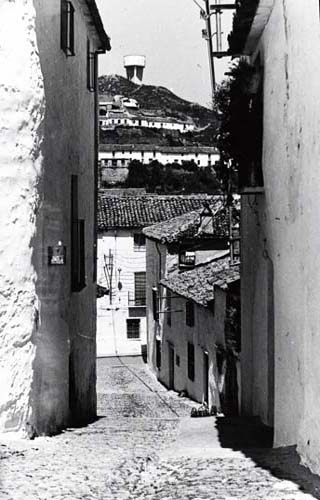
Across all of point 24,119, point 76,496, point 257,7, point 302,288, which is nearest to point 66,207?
point 24,119

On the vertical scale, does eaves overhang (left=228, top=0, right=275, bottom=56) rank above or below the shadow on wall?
above

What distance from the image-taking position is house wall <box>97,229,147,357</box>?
38.6 meters

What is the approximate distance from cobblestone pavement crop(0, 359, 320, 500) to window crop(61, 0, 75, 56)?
542 cm

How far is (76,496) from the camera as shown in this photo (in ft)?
24.2

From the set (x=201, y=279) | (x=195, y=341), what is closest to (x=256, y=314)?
(x=195, y=341)

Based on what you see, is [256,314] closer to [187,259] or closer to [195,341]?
[195,341]

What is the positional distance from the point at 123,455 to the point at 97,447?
2.43 ft

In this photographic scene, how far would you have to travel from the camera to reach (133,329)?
38.9 meters

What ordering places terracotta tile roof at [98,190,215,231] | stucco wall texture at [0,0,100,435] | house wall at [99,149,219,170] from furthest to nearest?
house wall at [99,149,219,170]
terracotta tile roof at [98,190,215,231]
stucco wall texture at [0,0,100,435]

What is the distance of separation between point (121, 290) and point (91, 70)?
22.9 m

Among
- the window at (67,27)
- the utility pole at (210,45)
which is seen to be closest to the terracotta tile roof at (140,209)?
the utility pole at (210,45)

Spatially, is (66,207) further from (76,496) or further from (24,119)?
(76,496)

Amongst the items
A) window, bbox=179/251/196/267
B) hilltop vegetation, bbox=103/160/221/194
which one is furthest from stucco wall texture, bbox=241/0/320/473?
hilltop vegetation, bbox=103/160/221/194

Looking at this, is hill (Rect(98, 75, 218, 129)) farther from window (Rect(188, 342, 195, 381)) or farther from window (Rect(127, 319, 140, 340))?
window (Rect(188, 342, 195, 381))
